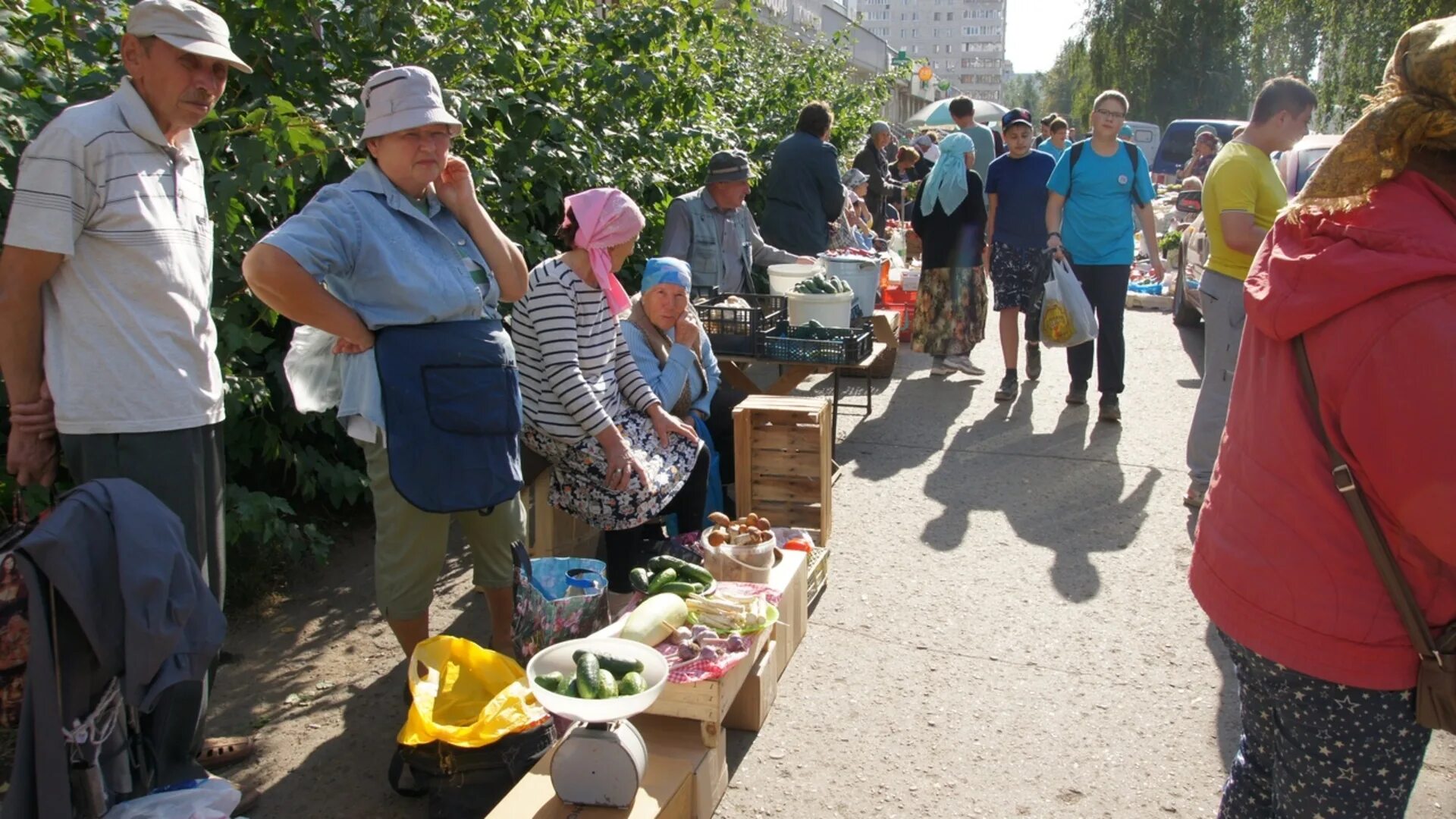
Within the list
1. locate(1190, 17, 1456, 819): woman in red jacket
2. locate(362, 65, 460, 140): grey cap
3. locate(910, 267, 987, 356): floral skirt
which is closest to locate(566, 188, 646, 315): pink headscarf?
locate(362, 65, 460, 140): grey cap

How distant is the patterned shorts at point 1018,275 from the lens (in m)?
7.99

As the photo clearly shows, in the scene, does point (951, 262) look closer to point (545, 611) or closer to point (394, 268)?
point (545, 611)

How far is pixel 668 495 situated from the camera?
14.3ft

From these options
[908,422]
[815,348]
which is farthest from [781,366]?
[908,422]

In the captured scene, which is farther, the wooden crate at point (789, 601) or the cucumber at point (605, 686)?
the wooden crate at point (789, 601)

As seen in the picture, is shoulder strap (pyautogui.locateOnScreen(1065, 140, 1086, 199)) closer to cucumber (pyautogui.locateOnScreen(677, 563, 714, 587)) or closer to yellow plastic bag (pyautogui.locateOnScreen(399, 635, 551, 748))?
cucumber (pyautogui.locateOnScreen(677, 563, 714, 587))

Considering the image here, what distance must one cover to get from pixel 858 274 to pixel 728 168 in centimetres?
130

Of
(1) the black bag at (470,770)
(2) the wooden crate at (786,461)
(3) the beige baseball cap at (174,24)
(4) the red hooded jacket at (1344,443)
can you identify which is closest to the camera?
(4) the red hooded jacket at (1344,443)

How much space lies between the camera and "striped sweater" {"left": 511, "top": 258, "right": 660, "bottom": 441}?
402cm

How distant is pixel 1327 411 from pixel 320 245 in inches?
92.4

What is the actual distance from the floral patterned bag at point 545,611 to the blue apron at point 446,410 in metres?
0.28

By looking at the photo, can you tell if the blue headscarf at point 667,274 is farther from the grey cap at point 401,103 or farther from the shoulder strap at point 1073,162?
the shoulder strap at point 1073,162

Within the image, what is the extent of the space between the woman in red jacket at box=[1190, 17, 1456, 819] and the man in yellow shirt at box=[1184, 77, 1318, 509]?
2.97 meters

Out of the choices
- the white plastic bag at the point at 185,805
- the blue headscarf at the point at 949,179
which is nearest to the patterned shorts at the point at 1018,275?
the blue headscarf at the point at 949,179
